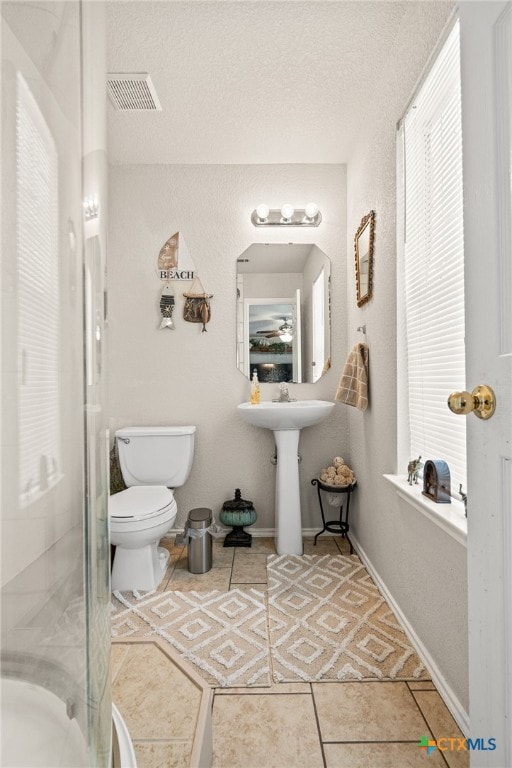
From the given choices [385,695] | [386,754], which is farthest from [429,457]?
[386,754]

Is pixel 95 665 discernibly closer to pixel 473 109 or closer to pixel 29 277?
pixel 29 277

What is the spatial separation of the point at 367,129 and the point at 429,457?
173cm

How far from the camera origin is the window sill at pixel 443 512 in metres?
1.08

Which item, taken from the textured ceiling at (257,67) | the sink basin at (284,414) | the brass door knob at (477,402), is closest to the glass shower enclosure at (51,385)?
the brass door knob at (477,402)

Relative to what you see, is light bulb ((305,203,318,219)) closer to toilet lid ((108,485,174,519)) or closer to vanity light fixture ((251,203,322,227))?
vanity light fixture ((251,203,322,227))

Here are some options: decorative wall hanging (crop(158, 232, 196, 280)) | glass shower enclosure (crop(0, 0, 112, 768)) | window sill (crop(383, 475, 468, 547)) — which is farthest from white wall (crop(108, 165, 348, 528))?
glass shower enclosure (crop(0, 0, 112, 768))

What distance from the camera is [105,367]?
56 centimetres

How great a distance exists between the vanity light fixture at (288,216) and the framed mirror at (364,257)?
391mm

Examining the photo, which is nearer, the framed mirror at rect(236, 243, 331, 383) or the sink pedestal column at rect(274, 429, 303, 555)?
the sink pedestal column at rect(274, 429, 303, 555)

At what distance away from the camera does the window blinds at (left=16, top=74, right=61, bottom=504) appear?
0.38m

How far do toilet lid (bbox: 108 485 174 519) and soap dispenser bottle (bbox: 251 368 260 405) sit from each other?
746 mm

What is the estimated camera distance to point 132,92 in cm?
198

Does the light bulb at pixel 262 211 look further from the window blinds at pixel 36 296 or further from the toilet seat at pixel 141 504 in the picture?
the window blinds at pixel 36 296

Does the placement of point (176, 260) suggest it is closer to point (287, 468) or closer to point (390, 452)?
point (287, 468)
